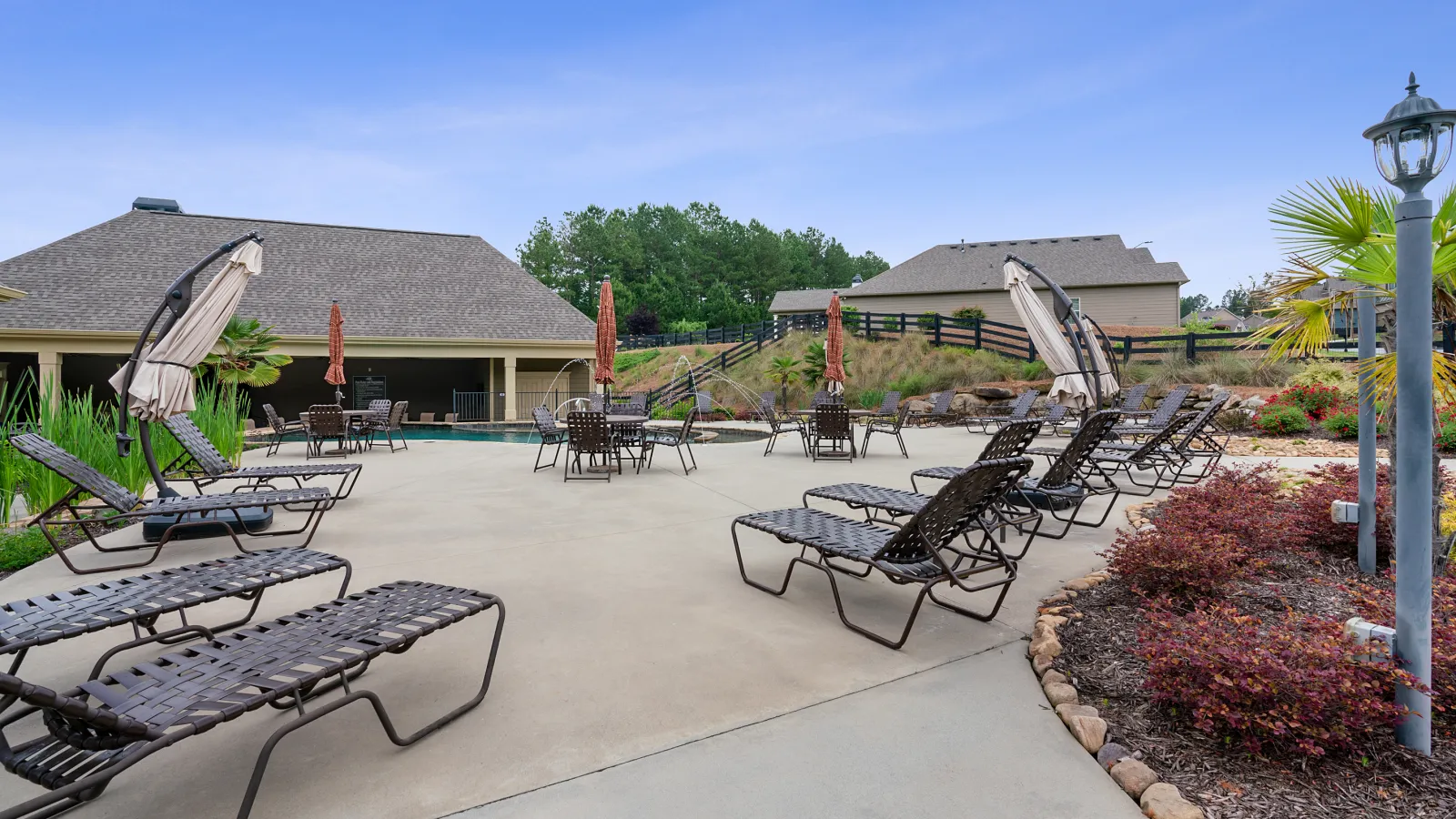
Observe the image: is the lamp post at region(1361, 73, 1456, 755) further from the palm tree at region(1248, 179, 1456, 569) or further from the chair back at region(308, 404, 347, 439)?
the chair back at region(308, 404, 347, 439)

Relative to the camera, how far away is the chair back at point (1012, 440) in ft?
14.7

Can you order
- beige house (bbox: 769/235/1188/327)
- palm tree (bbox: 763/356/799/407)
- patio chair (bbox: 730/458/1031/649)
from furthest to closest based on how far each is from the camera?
1. beige house (bbox: 769/235/1188/327)
2. palm tree (bbox: 763/356/799/407)
3. patio chair (bbox: 730/458/1031/649)

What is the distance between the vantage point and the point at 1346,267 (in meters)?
3.16

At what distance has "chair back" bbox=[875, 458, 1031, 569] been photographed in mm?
2992

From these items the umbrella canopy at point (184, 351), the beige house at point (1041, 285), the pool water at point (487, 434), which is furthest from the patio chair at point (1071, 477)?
the beige house at point (1041, 285)

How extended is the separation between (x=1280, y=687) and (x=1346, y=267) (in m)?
2.33

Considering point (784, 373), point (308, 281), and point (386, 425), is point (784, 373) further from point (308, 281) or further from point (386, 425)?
point (308, 281)

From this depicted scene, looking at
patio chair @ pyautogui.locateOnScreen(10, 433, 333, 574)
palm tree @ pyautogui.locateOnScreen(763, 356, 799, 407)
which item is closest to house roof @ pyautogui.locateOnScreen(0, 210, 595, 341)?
palm tree @ pyautogui.locateOnScreen(763, 356, 799, 407)

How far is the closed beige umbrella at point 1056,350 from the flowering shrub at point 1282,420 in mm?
8332

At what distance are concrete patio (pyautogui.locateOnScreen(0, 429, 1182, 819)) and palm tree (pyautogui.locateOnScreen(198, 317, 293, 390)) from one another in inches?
487

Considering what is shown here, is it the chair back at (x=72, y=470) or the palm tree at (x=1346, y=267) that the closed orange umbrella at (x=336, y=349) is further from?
the palm tree at (x=1346, y=267)

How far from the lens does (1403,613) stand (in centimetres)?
203

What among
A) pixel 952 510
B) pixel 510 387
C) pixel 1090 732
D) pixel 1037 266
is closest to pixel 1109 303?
pixel 1037 266

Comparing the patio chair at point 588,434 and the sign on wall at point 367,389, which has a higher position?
the sign on wall at point 367,389
